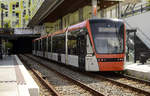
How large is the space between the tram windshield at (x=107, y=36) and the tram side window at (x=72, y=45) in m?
2.71

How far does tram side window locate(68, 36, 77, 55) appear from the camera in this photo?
55.7 feet

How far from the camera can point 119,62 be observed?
14.4 metres

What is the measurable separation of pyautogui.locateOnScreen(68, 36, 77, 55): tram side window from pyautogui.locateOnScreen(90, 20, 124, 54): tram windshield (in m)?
2.71

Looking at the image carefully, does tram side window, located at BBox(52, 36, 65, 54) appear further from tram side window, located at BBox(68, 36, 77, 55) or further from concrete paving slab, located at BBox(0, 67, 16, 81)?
concrete paving slab, located at BBox(0, 67, 16, 81)

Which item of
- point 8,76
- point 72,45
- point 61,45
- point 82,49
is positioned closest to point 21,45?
point 61,45

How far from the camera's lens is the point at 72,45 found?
1773 cm

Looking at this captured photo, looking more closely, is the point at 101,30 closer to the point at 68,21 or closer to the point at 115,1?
the point at 115,1

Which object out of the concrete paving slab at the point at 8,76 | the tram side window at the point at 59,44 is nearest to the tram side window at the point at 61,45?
the tram side window at the point at 59,44

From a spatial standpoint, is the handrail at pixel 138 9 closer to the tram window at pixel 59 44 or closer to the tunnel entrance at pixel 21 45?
the tram window at pixel 59 44

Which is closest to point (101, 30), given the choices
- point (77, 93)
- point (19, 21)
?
point (77, 93)

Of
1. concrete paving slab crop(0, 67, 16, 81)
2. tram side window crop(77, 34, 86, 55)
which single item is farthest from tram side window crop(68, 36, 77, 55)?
concrete paving slab crop(0, 67, 16, 81)

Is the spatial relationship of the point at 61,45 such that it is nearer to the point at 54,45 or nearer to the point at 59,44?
the point at 59,44

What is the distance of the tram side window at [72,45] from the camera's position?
1698 centimetres

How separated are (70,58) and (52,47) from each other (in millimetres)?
7390
